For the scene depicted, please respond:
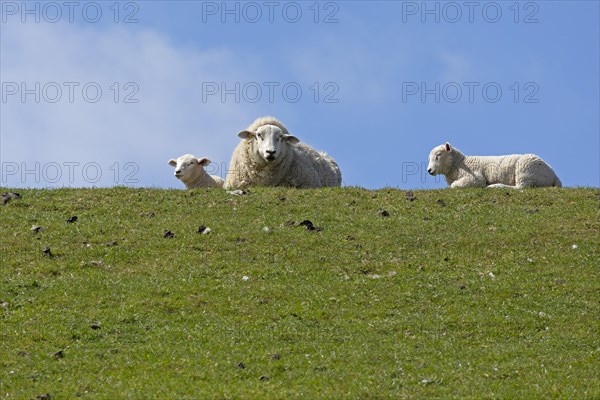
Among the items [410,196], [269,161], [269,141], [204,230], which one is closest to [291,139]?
[269,141]

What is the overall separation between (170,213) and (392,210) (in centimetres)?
503

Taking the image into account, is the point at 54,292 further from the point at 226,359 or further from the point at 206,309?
the point at 226,359

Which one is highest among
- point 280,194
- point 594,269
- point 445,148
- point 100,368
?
point 445,148

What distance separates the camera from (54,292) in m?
20.2

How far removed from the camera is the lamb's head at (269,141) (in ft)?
99.9

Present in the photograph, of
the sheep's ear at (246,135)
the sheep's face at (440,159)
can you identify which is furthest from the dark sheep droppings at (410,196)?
the sheep's face at (440,159)

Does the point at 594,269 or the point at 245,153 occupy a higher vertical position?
the point at 245,153

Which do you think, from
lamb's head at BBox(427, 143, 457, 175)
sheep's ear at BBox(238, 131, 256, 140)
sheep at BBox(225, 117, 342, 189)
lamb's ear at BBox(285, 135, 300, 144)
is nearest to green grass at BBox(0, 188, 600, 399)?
sheep at BBox(225, 117, 342, 189)

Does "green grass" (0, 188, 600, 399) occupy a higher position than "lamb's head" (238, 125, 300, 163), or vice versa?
"lamb's head" (238, 125, 300, 163)

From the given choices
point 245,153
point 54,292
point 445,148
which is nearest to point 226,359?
point 54,292

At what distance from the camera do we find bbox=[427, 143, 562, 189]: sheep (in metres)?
32.8

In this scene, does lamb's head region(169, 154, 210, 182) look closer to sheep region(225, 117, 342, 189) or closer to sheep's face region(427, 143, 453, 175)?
sheep region(225, 117, 342, 189)

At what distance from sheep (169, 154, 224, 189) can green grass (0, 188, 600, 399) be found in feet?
23.5

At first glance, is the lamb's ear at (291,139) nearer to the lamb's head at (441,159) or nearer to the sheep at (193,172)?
the sheep at (193,172)
